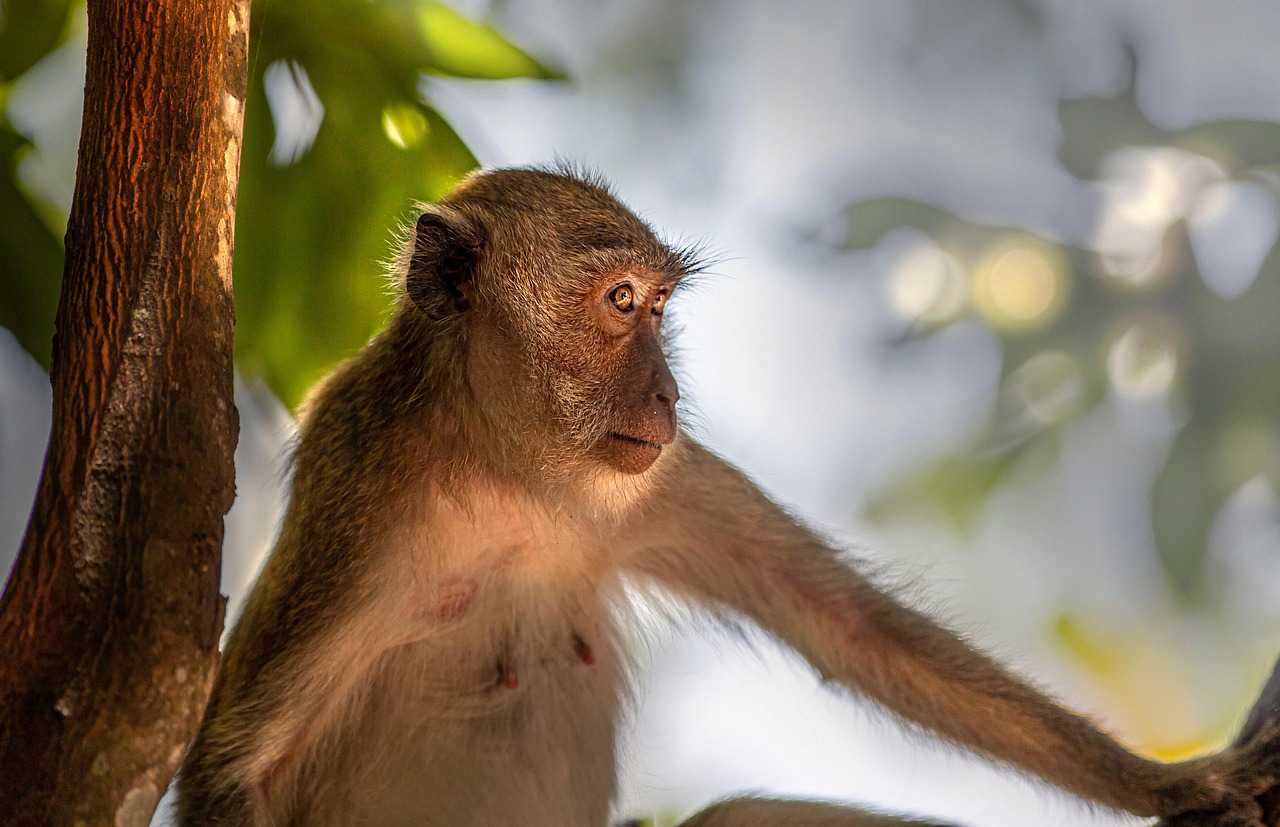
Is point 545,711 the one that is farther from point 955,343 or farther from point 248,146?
point 955,343

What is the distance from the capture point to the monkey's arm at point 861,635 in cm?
286

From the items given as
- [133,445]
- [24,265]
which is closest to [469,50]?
[24,265]

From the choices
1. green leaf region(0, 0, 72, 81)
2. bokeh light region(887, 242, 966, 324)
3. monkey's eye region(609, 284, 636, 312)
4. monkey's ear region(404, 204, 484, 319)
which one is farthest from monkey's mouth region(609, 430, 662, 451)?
green leaf region(0, 0, 72, 81)

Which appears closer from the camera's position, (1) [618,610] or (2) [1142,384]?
(1) [618,610]

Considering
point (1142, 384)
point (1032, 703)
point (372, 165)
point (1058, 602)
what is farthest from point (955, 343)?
point (372, 165)

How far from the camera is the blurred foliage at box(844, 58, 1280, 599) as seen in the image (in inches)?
158

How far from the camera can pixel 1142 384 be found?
420cm

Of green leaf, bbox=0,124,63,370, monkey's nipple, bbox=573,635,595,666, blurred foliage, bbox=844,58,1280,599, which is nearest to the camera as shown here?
monkey's nipple, bbox=573,635,595,666

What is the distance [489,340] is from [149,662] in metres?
1.05

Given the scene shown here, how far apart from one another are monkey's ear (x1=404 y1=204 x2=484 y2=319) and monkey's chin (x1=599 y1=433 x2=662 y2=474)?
1.64ft

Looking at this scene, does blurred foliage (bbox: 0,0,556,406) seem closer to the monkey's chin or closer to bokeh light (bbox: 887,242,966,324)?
the monkey's chin

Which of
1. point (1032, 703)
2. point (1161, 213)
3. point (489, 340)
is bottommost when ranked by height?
point (1032, 703)

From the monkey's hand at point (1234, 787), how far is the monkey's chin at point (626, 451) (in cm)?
Answer: 140

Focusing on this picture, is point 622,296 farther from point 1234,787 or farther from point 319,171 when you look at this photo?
point 1234,787
